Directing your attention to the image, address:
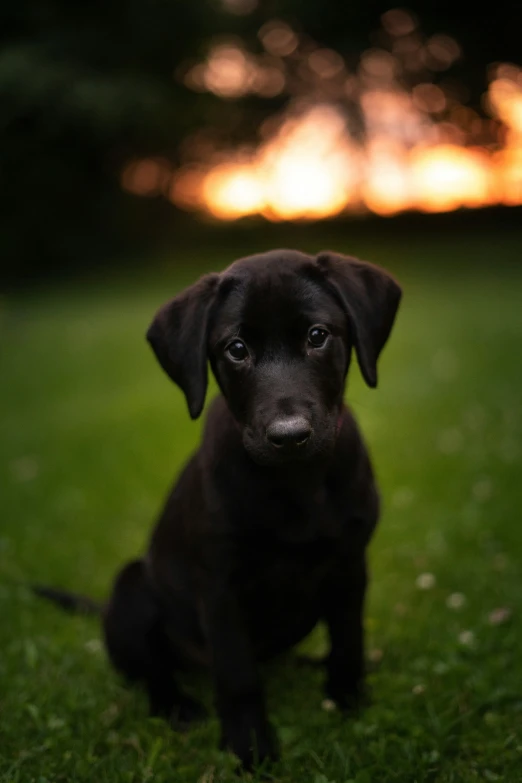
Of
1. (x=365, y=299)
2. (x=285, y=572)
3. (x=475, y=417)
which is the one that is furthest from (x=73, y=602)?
(x=475, y=417)

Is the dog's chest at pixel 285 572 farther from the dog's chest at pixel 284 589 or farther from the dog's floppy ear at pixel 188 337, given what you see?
the dog's floppy ear at pixel 188 337

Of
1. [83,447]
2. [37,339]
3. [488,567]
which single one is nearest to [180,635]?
[488,567]

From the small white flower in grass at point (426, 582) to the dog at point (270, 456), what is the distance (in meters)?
1.12

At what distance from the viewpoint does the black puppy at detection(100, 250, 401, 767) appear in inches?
107

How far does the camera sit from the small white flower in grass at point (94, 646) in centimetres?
392

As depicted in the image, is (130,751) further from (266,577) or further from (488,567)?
(488,567)

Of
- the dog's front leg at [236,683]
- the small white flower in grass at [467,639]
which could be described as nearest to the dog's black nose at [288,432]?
the dog's front leg at [236,683]

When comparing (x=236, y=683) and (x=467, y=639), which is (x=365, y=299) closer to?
(x=236, y=683)

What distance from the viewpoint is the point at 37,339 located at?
15.2m

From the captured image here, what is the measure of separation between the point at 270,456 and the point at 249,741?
1.18 metres

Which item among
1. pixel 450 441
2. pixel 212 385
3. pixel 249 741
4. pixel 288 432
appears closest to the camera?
pixel 288 432

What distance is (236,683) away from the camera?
2912mm

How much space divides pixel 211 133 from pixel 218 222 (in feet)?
10.3

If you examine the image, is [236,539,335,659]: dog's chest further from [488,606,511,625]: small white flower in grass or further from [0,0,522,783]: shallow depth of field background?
[488,606,511,625]: small white flower in grass
